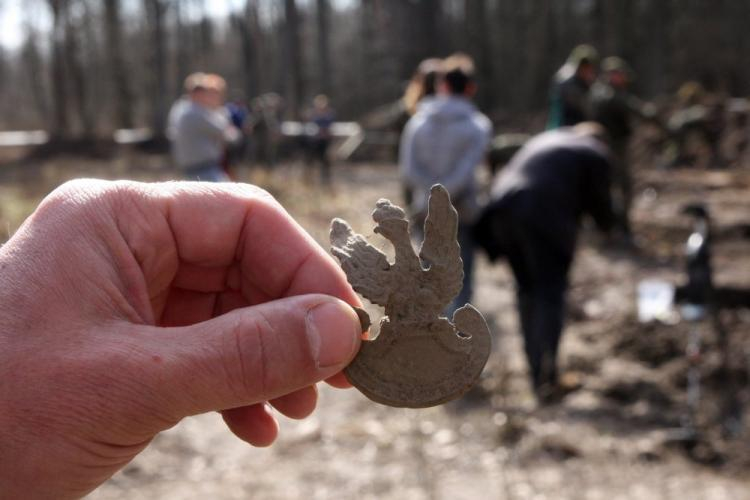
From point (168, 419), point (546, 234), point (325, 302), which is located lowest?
point (546, 234)

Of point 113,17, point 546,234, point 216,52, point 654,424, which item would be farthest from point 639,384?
point 216,52

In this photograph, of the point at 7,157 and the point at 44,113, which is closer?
the point at 7,157

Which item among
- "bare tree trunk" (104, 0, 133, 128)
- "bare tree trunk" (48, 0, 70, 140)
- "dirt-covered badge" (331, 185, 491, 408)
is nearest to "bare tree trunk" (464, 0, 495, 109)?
"bare tree trunk" (104, 0, 133, 128)

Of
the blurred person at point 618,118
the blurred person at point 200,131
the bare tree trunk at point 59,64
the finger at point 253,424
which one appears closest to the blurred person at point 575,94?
the blurred person at point 618,118

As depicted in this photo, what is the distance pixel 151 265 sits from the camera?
1.71 meters

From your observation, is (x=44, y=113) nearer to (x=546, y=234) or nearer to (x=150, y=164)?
(x=150, y=164)

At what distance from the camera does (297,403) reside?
6.31ft

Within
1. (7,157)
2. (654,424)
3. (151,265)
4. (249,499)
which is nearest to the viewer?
(151,265)

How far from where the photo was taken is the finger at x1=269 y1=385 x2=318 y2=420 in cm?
192

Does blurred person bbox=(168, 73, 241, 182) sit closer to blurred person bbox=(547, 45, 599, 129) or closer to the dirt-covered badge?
blurred person bbox=(547, 45, 599, 129)

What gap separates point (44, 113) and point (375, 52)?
19.0 meters

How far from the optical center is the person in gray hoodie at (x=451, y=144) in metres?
5.30

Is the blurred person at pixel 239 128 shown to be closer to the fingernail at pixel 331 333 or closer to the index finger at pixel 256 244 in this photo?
the index finger at pixel 256 244

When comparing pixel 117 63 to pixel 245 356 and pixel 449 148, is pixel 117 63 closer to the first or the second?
pixel 449 148
